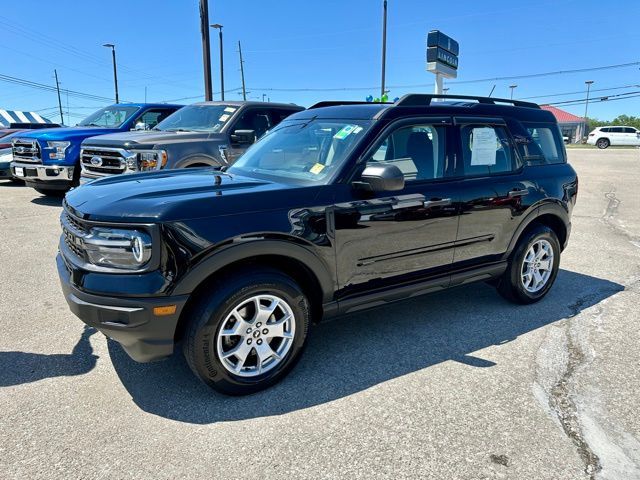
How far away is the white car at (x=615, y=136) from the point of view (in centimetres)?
3984

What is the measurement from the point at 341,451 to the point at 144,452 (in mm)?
1026

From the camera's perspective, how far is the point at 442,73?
1537cm

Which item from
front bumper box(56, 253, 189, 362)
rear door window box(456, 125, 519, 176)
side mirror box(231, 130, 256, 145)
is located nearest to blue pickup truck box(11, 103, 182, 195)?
side mirror box(231, 130, 256, 145)

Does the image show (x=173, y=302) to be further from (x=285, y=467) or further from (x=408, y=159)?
(x=408, y=159)

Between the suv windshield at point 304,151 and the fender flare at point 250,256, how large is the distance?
22.1 inches

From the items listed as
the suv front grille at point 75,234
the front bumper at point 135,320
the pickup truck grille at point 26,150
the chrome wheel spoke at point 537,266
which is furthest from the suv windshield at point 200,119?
the front bumper at point 135,320

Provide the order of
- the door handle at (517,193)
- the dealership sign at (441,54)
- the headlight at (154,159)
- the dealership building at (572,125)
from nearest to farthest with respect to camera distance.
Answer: the door handle at (517,193)
the headlight at (154,159)
the dealership sign at (441,54)
the dealership building at (572,125)

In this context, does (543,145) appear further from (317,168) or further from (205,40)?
(205,40)

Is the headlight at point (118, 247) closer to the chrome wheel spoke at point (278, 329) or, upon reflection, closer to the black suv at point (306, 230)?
the black suv at point (306, 230)

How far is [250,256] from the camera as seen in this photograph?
286 centimetres

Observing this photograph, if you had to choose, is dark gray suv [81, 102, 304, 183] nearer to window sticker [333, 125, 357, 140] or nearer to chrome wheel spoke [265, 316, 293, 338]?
window sticker [333, 125, 357, 140]

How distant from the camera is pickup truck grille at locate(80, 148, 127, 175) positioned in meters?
7.15

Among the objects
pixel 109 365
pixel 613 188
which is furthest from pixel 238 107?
pixel 613 188

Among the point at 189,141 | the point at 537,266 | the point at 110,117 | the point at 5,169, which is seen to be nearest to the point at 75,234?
the point at 537,266
